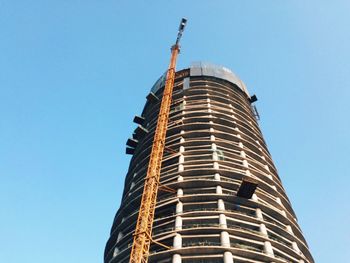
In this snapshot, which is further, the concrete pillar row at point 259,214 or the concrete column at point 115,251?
the concrete column at point 115,251

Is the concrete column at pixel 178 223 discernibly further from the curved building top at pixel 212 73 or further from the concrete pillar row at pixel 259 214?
the curved building top at pixel 212 73

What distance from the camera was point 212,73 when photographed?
8750cm

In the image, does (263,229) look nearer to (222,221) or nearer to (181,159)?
(222,221)

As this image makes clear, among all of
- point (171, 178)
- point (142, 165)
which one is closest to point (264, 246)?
point (171, 178)

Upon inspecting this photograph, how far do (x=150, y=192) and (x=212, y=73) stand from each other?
36483 millimetres

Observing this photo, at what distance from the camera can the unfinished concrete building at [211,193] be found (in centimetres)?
4662

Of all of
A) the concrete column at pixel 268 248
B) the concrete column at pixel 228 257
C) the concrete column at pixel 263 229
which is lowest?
the concrete column at pixel 228 257

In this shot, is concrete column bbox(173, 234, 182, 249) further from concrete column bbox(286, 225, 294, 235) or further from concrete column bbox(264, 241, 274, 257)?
concrete column bbox(286, 225, 294, 235)

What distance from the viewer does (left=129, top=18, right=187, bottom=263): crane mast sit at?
162ft

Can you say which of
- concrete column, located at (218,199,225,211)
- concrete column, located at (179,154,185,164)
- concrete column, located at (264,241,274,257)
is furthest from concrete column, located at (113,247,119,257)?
concrete column, located at (264,241,274,257)

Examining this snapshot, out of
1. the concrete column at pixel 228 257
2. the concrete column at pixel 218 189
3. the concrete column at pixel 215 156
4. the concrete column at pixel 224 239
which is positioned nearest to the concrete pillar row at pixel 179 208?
the concrete column at pixel 218 189

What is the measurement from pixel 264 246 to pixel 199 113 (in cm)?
2996

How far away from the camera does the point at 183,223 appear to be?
50125 millimetres

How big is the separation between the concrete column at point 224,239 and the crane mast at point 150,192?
25.9 ft
